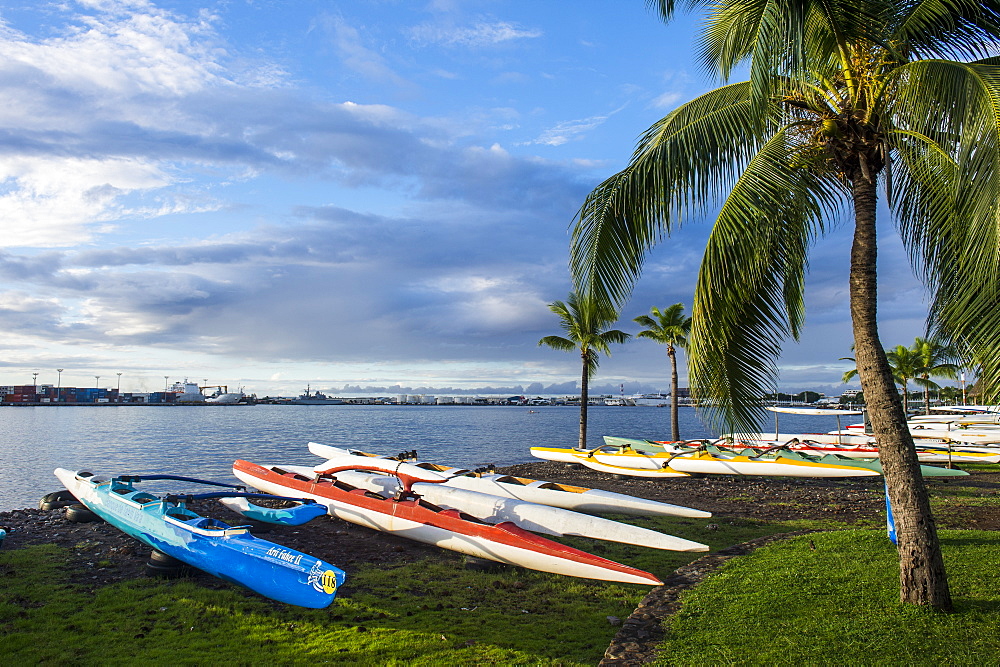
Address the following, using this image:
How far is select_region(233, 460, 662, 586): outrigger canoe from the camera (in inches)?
312

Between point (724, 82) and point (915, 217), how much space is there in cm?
255

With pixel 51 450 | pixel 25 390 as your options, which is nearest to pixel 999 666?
pixel 51 450

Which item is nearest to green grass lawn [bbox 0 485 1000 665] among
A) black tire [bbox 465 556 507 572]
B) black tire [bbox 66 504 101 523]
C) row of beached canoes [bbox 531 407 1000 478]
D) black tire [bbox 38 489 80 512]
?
black tire [bbox 465 556 507 572]

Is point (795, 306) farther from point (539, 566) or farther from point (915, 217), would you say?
point (539, 566)

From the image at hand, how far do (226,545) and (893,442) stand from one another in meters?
7.82

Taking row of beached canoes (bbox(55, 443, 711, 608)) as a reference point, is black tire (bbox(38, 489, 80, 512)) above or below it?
below

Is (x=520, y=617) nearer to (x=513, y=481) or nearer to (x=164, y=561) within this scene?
(x=164, y=561)

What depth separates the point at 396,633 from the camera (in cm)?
620


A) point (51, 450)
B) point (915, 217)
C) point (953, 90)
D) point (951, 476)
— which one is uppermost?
point (953, 90)

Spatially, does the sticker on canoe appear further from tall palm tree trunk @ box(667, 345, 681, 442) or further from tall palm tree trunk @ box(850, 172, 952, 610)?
tall palm tree trunk @ box(667, 345, 681, 442)

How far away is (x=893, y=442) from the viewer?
5.31 meters

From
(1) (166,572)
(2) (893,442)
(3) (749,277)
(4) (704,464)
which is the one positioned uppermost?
(3) (749,277)

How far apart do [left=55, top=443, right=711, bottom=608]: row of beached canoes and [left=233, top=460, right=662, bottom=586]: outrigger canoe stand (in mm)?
17

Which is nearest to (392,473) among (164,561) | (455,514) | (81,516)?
(455,514)
